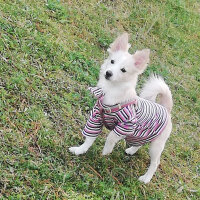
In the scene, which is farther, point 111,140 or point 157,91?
point 157,91

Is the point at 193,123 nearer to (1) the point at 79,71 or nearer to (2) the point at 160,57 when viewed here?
(2) the point at 160,57

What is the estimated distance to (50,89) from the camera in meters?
4.29

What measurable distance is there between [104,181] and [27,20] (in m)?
2.58

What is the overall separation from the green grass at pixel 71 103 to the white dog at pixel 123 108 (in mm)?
346

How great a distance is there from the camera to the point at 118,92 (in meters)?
3.46

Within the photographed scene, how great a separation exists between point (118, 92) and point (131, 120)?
31cm

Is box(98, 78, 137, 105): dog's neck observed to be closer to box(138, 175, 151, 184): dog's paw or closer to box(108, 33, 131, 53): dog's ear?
box(108, 33, 131, 53): dog's ear

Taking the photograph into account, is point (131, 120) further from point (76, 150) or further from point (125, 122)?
point (76, 150)

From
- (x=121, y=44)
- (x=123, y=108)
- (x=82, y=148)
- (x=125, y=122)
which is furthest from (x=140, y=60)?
(x=82, y=148)

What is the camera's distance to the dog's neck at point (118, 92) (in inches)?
136

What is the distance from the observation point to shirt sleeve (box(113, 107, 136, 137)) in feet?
11.2

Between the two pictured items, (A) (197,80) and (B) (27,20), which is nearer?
(B) (27,20)

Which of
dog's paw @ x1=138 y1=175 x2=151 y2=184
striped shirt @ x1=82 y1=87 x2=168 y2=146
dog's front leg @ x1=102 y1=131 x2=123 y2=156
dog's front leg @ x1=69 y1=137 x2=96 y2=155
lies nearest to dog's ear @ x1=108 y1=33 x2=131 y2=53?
striped shirt @ x1=82 y1=87 x2=168 y2=146

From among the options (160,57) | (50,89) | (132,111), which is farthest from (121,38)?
(160,57)
